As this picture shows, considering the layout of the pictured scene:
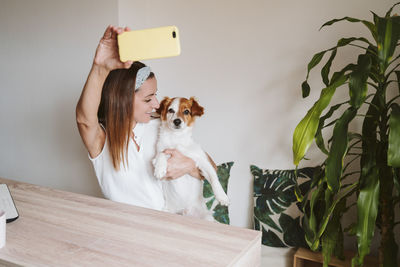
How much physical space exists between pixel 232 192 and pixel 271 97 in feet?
2.32

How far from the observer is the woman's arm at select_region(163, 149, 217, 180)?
5.45 feet

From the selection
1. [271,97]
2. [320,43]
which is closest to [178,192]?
[271,97]

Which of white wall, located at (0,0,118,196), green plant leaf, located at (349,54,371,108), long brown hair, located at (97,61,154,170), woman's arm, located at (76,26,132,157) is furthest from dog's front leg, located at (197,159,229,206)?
white wall, located at (0,0,118,196)

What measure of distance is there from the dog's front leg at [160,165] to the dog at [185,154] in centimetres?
12

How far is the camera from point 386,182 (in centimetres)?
156

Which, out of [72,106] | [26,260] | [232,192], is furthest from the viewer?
[72,106]

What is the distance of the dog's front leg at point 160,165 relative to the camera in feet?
5.29

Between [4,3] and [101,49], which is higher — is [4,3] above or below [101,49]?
above

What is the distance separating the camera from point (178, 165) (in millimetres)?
1700

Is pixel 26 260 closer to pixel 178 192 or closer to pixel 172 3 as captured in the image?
pixel 178 192

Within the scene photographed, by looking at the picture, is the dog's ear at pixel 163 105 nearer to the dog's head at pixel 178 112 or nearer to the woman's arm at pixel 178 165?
the dog's head at pixel 178 112

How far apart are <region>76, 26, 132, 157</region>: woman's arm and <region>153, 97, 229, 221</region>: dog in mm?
376

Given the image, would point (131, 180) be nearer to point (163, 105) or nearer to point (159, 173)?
point (159, 173)

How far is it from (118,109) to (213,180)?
602mm
